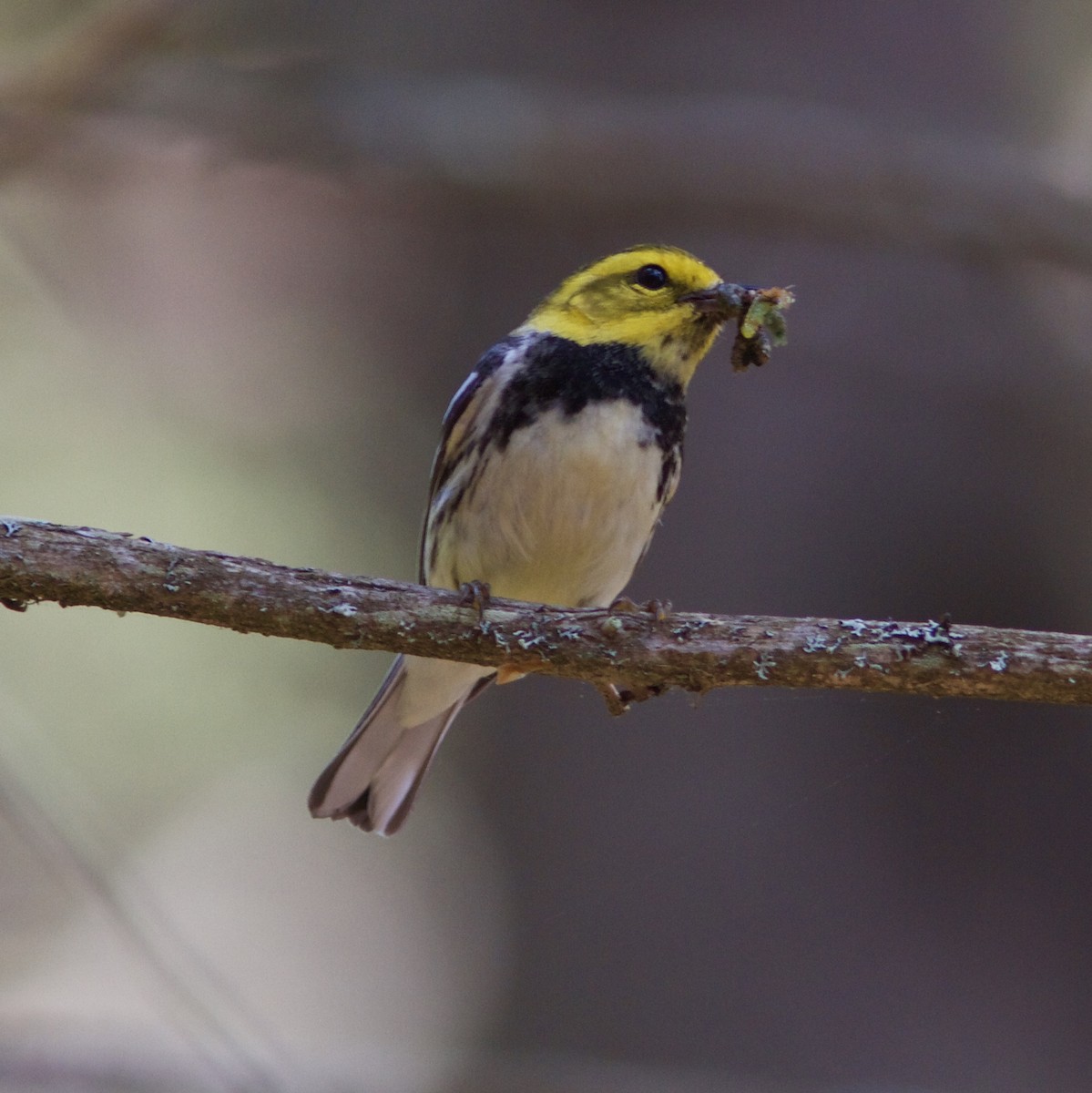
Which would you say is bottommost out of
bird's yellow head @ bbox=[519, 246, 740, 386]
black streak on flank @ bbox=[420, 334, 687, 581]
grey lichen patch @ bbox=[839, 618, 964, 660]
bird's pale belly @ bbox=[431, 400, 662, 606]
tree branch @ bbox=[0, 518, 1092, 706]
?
tree branch @ bbox=[0, 518, 1092, 706]

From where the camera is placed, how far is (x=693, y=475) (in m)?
4.91

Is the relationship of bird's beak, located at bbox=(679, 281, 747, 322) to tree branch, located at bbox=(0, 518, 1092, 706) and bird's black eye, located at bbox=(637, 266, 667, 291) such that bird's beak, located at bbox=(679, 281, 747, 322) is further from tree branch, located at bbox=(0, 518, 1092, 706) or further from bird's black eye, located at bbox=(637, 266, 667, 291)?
tree branch, located at bbox=(0, 518, 1092, 706)

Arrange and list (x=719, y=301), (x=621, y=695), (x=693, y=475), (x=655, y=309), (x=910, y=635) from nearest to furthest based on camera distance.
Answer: (x=910, y=635), (x=621, y=695), (x=719, y=301), (x=655, y=309), (x=693, y=475)

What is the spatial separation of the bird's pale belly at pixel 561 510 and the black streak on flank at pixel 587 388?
33 millimetres

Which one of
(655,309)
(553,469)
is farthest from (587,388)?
(655,309)

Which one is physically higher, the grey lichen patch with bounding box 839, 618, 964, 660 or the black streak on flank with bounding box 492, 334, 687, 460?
the black streak on flank with bounding box 492, 334, 687, 460

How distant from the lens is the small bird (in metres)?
3.91

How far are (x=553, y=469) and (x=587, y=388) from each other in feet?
0.85

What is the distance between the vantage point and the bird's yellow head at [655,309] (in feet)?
13.4

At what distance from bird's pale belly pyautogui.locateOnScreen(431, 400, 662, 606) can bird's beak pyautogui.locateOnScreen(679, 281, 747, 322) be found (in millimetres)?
401

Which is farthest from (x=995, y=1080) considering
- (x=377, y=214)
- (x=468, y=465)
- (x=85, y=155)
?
(x=85, y=155)

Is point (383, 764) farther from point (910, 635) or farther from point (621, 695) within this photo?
point (910, 635)

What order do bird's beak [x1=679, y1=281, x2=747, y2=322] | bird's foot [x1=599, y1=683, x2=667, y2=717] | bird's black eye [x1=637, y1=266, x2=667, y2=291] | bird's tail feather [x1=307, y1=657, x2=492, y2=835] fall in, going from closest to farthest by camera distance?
1. bird's foot [x1=599, y1=683, x2=667, y2=717]
2. bird's beak [x1=679, y1=281, x2=747, y2=322]
3. bird's black eye [x1=637, y1=266, x2=667, y2=291]
4. bird's tail feather [x1=307, y1=657, x2=492, y2=835]

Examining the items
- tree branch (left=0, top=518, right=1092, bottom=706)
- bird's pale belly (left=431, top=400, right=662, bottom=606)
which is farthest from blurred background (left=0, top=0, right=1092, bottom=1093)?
tree branch (left=0, top=518, right=1092, bottom=706)
